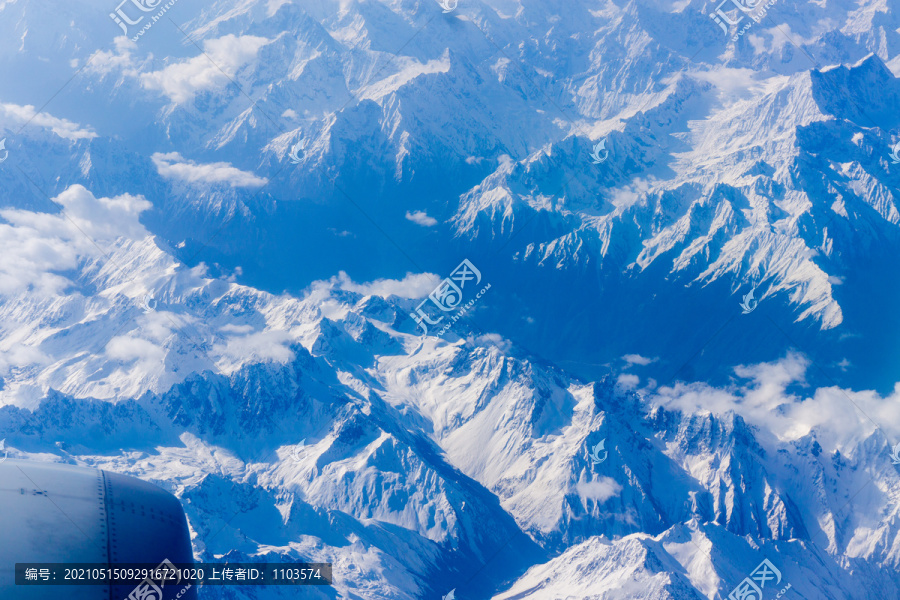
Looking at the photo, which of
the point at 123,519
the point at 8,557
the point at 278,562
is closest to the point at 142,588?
the point at 123,519

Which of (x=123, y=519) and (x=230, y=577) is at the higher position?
(x=123, y=519)

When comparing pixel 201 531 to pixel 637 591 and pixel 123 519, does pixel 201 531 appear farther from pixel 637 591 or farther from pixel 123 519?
pixel 123 519

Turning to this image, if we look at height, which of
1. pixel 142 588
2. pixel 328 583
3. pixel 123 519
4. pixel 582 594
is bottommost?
pixel 328 583

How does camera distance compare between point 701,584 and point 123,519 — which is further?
point 701,584

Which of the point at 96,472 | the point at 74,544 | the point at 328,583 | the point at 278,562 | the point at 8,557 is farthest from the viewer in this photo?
the point at 328,583

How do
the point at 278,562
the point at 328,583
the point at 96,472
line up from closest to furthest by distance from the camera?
the point at 96,472 < the point at 278,562 < the point at 328,583
